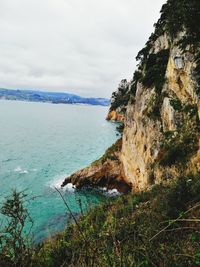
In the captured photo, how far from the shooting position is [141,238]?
537cm

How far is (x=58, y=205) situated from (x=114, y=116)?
91.0 m

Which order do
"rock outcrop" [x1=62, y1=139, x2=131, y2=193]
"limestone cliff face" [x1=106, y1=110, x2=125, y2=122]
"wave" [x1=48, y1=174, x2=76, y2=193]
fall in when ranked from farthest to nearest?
"limestone cliff face" [x1=106, y1=110, x2=125, y2=122] < "rock outcrop" [x1=62, y1=139, x2=131, y2=193] < "wave" [x1=48, y1=174, x2=76, y2=193]

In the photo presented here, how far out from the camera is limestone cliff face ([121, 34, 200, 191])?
16.8 meters

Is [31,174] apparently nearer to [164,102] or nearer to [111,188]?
[111,188]

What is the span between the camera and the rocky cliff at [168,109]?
15.8 m

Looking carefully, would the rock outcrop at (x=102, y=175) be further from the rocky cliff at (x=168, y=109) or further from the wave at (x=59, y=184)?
the rocky cliff at (x=168, y=109)

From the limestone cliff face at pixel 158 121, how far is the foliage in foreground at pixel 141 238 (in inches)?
253

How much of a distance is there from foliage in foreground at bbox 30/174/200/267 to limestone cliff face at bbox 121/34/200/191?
6.43 m

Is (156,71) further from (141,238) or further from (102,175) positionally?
(141,238)

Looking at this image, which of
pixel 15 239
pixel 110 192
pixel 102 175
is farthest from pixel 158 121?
pixel 15 239

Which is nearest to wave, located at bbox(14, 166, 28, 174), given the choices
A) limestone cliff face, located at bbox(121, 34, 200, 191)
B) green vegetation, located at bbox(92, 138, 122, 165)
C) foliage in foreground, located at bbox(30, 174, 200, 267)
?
green vegetation, located at bbox(92, 138, 122, 165)

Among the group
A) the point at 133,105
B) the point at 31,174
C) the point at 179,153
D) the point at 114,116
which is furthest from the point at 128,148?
the point at 114,116

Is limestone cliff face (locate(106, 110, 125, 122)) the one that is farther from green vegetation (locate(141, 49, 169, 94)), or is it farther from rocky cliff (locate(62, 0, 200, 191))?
green vegetation (locate(141, 49, 169, 94))

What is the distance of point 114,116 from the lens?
115 meters
